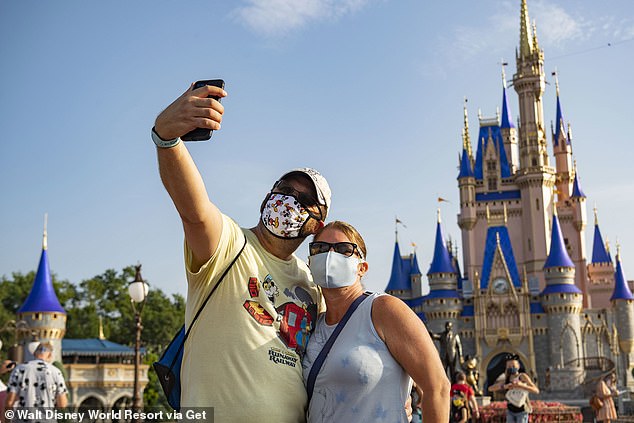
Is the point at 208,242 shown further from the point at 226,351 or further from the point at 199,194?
the point at 226,351

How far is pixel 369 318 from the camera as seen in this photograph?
9.23 feet

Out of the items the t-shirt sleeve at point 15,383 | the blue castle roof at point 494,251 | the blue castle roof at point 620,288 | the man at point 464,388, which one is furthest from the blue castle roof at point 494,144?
the t-shirt sleeve at point 15,383

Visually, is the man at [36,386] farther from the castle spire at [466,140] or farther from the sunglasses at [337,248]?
the castle spire at [466,140]

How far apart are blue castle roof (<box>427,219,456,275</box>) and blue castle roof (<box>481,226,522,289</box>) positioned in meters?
1.98

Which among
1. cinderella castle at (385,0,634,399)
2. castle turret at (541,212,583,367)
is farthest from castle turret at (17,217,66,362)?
castle turret at (541,212,583,367)

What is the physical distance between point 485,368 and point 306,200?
41.8 meters

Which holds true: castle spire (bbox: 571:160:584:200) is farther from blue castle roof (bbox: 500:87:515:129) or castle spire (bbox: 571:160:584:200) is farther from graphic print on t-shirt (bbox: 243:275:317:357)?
graphic print on t-shirt (bbox: 243:275:317:357)

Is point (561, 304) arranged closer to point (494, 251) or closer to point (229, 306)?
point (494, 251)

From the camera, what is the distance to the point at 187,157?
257 cm

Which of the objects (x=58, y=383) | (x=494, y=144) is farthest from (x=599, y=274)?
(x=58, y=383)

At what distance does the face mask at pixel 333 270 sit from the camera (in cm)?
291

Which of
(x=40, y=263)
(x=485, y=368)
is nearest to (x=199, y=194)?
(x=40, y=263)

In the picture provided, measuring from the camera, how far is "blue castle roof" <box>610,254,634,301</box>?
44844mm

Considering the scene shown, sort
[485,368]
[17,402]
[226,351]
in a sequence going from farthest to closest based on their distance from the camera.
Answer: [485,368] < [17,402] < [226,351]
